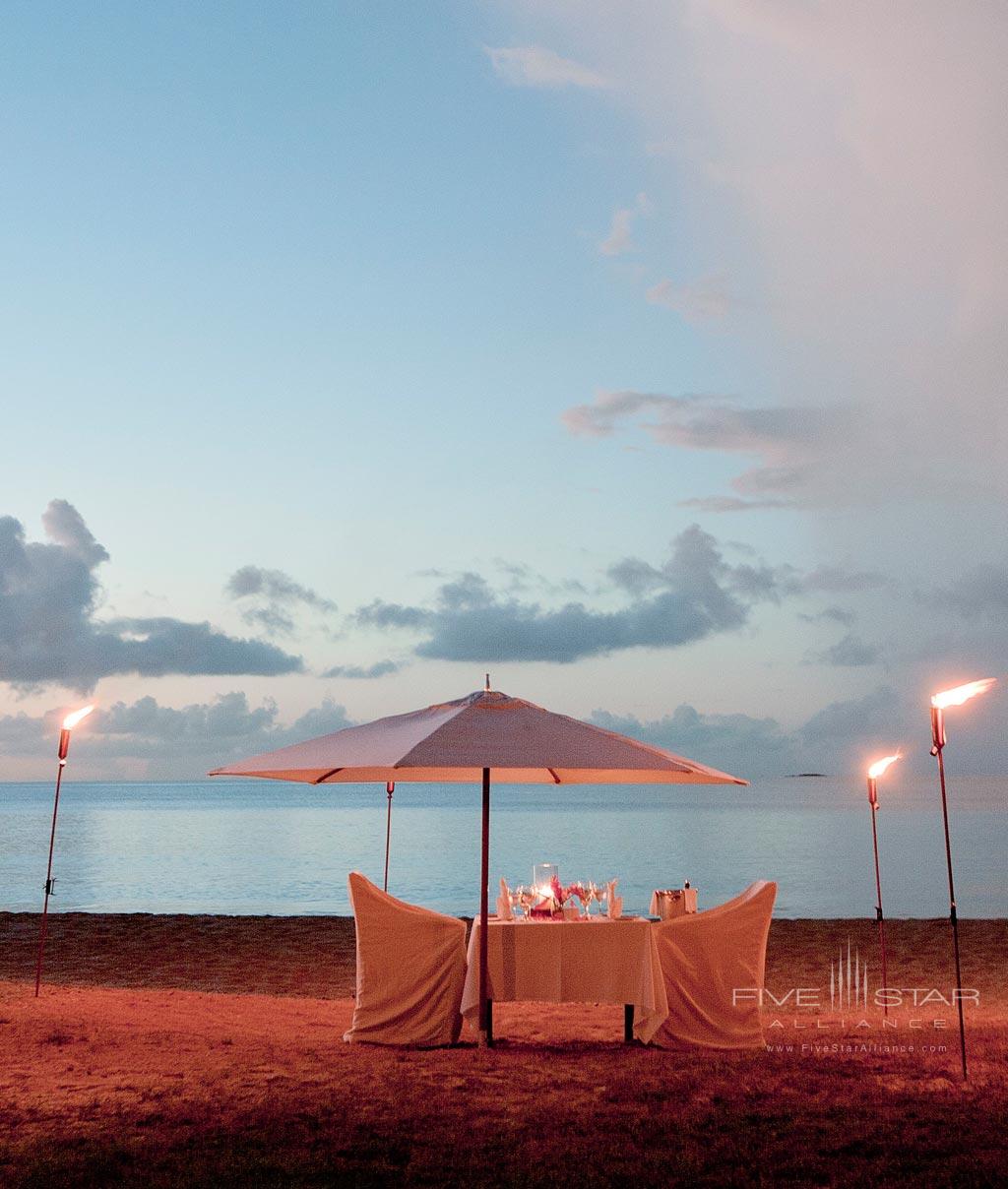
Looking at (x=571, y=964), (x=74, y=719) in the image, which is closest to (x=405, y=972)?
(x=571, y=964)

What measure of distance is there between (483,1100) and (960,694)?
→ 2772mm

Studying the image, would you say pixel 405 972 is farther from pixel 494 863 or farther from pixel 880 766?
pixel 494 863

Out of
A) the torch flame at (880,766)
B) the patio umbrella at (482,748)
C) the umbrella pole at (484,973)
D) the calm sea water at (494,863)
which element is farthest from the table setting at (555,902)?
the calm sea water at (494,863)

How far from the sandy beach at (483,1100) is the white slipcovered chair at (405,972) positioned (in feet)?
0.92

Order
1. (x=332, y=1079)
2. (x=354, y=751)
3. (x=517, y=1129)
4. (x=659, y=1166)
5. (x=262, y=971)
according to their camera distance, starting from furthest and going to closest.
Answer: (x=262, y=971) → (x=354, y=751) → (x=332, y=1079) → (x=517, y=1129) → (x=659, y=1166)

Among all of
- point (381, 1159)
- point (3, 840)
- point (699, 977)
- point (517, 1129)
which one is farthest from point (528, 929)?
point (3, 840)

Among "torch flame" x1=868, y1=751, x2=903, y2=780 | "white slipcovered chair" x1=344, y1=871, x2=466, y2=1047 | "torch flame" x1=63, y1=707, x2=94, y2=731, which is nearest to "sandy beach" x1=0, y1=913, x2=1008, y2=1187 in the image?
"white slipcovered chair" x1=344, y1=871, x2=466, y2=1047

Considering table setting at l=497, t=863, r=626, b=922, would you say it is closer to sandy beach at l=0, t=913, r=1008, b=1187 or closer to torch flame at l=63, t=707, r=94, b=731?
sandy beach at l=0, t=913, r=1008, b=1187

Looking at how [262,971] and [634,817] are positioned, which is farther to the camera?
[634,817]

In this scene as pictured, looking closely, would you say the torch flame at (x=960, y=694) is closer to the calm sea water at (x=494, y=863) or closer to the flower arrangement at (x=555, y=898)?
the flower arrangement at (x=555, y=898)

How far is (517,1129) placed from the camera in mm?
4539

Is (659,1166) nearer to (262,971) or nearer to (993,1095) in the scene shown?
(993,1095)

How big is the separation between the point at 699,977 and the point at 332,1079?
2220mm

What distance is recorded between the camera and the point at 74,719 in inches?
321
